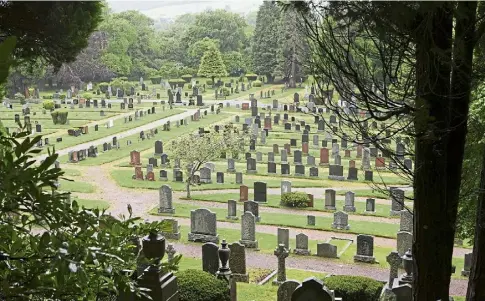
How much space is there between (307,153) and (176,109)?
16599mm

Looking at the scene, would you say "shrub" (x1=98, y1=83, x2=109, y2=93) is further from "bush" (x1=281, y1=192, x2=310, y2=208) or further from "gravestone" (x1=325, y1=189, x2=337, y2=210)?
"gravestone" (x1=325, y1=189, x2=337, y2=210)

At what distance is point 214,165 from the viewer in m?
23.2

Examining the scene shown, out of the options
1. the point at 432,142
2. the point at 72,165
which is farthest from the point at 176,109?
the point at 432,142

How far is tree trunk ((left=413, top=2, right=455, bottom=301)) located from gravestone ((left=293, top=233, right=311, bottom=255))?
28.8 ft

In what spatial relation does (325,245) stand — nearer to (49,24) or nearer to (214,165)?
(49,24)

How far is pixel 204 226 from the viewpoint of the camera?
15.0 meters

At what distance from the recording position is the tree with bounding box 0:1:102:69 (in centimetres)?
781

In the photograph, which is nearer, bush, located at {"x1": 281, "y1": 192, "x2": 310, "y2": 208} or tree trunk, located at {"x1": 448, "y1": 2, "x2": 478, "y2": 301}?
tree trunk, located at {"x1": 448, "y1": 2, "x2": 478, "y2": 301}

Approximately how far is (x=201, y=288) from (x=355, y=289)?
2.39 m

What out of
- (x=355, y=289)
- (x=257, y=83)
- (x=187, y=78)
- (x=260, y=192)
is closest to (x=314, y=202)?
(x=260, y=192)

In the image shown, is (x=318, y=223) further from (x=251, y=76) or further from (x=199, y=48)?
(x=199, y=48)

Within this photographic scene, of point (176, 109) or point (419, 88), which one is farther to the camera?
point (176, 109)

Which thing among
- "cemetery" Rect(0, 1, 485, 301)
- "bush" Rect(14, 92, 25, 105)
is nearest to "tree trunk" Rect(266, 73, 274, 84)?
"cemetery" Rect(0, 1, 485, 301)

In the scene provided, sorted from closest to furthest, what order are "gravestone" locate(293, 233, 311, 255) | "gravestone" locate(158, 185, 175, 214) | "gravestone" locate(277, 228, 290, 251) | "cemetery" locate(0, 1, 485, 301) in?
"cemetery" locate(0, 1, 485, 301)
"gravestone" locate(293, 233, 311, 255)
"gravestone" locate(277, 228, 290, 251)
"gravestone" locate(158, 185, 175, 214)
